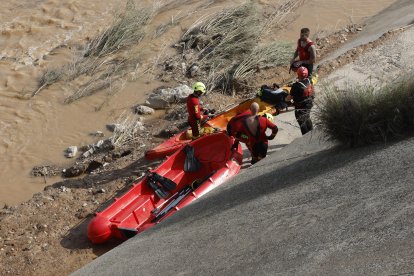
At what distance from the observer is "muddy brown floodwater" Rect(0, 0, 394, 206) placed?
13.2 metres

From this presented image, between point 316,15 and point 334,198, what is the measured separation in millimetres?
11914

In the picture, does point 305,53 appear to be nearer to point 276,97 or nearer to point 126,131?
point 276,97

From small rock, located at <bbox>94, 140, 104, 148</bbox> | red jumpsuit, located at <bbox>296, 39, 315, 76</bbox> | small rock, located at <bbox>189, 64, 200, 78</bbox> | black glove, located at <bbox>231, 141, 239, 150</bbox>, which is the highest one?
red jumpsuit, located at <bbox>296, 39, 315, 76</bbox>

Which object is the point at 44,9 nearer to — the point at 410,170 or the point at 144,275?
the point at 144,275

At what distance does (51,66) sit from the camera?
15922 millimetres

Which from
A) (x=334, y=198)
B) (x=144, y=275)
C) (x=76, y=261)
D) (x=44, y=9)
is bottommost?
(x=76, y=261)

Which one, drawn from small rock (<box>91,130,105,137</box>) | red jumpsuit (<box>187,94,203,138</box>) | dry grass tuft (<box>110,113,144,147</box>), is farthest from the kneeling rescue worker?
small rock (<box>91,130,105,137</box>)

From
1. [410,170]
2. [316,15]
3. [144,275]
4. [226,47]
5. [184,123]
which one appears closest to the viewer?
[410,170]

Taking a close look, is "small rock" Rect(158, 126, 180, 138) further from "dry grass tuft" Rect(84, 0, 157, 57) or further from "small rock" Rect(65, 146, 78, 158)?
"dry grass tuft" Rect(84, 0, 157, 57)

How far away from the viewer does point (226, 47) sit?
1502 cm

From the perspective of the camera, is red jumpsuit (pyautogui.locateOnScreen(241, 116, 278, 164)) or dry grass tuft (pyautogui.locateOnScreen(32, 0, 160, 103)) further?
dry grass tuft (pyautogui.locateOnScreen(32, 0, 160, 103))

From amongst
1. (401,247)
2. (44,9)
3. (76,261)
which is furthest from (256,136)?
(44,9)

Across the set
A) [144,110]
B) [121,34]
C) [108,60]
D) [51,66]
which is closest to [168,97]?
[144,110]

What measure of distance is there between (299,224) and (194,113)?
480 cm
